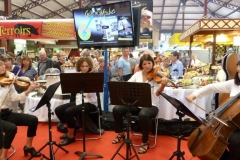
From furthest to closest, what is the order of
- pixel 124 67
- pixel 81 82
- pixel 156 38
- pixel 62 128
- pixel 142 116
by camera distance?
pixel 156 38, pixel 124 67, pixel 62 128, pixel 142 116, pixel 81 82

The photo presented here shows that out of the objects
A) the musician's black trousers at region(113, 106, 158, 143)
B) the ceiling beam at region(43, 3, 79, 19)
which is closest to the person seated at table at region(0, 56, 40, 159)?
the musician's black trousers at region(113, 106, 158, 143)

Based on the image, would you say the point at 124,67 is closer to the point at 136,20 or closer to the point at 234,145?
the point at 136,20

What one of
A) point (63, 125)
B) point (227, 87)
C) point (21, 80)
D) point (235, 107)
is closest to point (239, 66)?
point (227, 87)

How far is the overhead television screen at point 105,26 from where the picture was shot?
13.2ft

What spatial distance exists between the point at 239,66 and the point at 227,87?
328 mm

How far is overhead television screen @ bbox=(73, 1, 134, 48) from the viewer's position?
404 centimetres

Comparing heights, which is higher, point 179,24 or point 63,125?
point 179,24

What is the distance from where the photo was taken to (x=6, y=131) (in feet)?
9.29

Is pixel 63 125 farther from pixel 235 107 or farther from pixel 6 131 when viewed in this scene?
pixel 235 107

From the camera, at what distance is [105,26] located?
4.27 meters

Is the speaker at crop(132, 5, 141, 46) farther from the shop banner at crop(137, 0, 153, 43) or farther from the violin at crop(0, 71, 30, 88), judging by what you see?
the shop banner at crop(137, 0, 153, 43)

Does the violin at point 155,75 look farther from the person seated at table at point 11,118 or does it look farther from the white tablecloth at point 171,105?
the person seated at table at point 11,118

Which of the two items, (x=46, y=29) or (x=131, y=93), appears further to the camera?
(x=46, y=29)

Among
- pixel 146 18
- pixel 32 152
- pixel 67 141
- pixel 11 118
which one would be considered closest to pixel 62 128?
pixel 67 141
